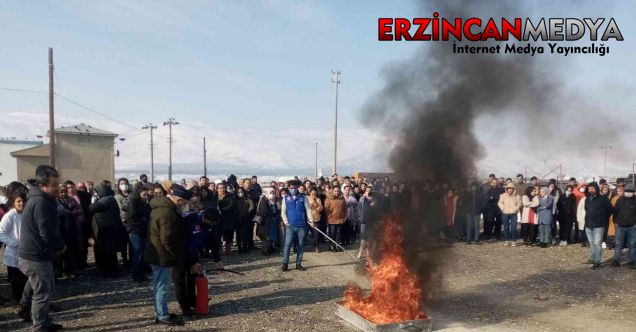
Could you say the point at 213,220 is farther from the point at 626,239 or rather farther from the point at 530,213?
the point at 530,213

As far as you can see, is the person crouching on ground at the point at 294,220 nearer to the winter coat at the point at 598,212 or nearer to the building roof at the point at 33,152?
the winter coat at the point at 598,212

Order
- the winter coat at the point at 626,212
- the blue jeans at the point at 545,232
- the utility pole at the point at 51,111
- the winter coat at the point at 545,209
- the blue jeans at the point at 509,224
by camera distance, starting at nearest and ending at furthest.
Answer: the winter coat at the point at 626,212
the winter coat at the point at 545,209
the blue jeans at the point at 545,232
the blue jeans at the point at 509,224
the utility pole at the point at 51,111

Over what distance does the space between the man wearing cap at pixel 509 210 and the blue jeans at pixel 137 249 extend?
10.6 m

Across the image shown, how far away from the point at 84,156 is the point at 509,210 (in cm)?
4530

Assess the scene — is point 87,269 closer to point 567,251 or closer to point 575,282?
point 575,282

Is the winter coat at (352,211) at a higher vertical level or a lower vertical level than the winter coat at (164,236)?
lower

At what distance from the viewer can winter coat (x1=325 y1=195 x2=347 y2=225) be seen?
12.7m

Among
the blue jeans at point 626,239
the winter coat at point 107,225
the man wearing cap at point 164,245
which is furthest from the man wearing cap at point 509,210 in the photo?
the winter coat at point 107,225

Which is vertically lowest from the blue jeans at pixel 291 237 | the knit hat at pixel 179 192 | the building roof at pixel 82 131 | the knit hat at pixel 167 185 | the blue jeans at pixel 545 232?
the blue jeans at pixel 545 232

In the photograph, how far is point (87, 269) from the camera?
32.9ft

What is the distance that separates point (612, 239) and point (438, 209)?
9367mm

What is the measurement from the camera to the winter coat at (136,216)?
27.8 feet

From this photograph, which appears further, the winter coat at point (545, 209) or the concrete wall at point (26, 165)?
the concrete wall at point (26, 165)

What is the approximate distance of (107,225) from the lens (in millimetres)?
9125
